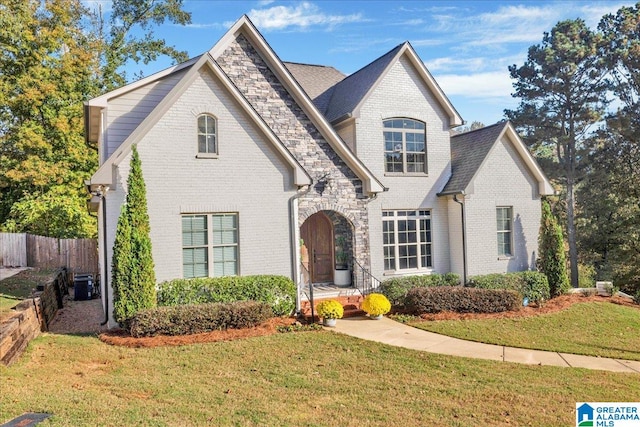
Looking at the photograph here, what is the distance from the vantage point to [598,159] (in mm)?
30375

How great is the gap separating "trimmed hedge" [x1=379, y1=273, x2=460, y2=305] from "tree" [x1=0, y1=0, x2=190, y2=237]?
726 inches

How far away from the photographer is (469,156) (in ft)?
57.2

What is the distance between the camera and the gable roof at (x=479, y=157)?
16603 millimetres

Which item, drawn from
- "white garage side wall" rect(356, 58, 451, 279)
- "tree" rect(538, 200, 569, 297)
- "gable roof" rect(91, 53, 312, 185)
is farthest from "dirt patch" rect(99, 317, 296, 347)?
"tree" rect(538, 200, 569, 297)

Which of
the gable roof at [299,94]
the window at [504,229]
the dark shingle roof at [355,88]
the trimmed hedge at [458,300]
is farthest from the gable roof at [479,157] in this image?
the dark shingle roof at [355,88]

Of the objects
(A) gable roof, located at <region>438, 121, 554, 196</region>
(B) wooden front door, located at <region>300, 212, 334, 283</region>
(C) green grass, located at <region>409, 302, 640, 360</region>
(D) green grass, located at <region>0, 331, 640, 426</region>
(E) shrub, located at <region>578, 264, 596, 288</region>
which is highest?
(A) gable roof, located at <region>438, 121, 554, 196</region>

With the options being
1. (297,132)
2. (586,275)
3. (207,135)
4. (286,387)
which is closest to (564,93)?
(586,275)

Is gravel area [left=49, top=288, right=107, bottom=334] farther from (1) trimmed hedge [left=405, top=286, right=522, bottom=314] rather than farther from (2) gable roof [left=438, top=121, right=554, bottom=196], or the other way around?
(2) gable roof [left=438, top=121, right=554, bottom=196]

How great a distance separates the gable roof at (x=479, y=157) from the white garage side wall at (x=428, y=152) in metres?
0.50

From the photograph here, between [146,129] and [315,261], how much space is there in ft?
23.3

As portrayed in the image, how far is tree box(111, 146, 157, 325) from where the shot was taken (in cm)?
1084

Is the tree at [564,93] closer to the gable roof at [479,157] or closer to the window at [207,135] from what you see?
the gable roof at [479,157]

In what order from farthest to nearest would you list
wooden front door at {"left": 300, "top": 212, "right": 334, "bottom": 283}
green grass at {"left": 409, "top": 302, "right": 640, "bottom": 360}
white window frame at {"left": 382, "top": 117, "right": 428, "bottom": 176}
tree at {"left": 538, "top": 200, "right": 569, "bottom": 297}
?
1. tree at {"left": 538, "top": 200, "right": 569, "bottom": 297}
2. white window frame at {"left": 382, "top": 117, "right": 428, "bottom": 176}
3. wooden front door at {"left": 300, "top": 212, "right": 334, "bottom": 283}
4. green grass at {"left": 409, "top": 302, "right": 640, "bottom": 360}

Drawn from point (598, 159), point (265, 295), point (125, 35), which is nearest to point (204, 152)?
point (265, 295)
